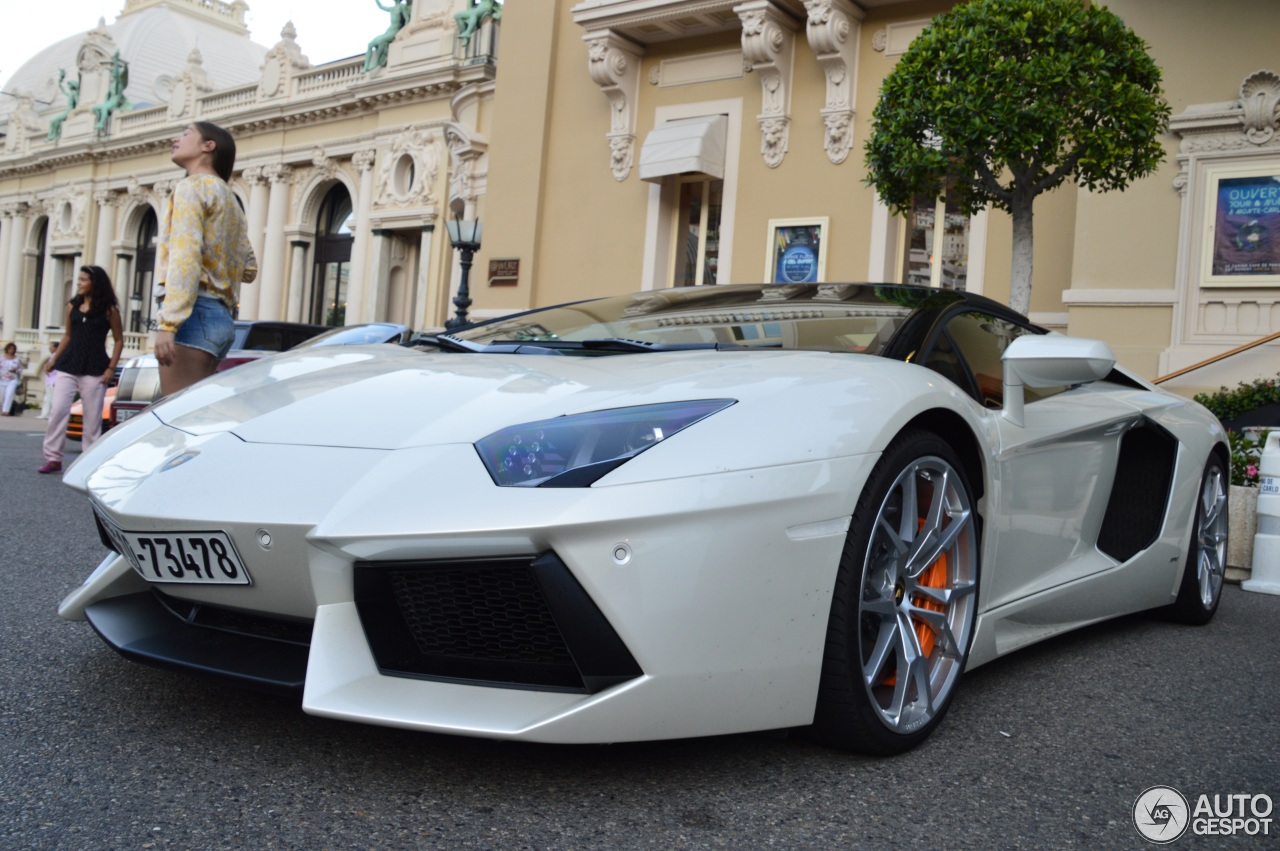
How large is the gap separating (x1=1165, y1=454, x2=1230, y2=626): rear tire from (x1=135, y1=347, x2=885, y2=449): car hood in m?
2.01

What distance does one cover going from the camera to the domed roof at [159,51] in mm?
48875

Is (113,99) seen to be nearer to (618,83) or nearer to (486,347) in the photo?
(618,83)

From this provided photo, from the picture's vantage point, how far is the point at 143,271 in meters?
34.5

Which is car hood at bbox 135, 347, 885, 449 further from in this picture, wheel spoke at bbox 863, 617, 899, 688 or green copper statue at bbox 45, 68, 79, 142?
green copper statue at bbox 45, 68, 79, 142

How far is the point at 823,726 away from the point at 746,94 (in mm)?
12040

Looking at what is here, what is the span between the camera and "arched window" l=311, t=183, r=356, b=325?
2717 centimetres

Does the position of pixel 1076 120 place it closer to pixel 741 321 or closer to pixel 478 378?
pixel 741 321

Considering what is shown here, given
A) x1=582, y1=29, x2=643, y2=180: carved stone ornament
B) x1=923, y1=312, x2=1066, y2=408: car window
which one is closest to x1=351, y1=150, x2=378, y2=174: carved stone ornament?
x1=582, y1=29, x2=643, y2=180: carved stone ornament

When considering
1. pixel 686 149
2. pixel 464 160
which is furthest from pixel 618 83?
pixel 464 160

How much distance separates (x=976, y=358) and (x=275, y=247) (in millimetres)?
27109

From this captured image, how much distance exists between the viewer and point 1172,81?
9.55 m

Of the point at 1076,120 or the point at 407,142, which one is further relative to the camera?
the point at 407,142

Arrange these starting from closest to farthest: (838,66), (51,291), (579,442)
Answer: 1. (579,442)
2. (838,66)
3. (51,291)

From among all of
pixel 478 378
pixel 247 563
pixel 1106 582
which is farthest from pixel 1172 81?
pixel 247 563
